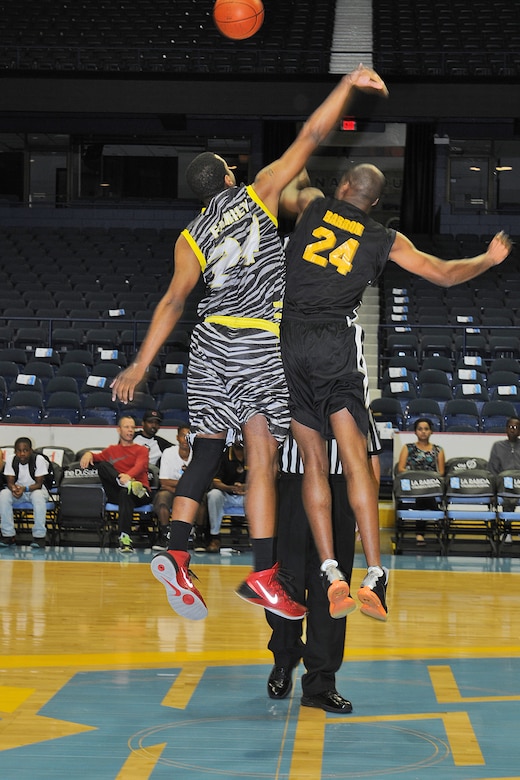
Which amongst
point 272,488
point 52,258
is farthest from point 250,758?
point 52,258

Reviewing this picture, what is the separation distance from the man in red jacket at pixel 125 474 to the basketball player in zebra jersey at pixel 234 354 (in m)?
6.00

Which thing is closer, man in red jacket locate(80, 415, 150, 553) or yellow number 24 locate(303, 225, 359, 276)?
yellow number 24 locate(303, 225, 359, 276)

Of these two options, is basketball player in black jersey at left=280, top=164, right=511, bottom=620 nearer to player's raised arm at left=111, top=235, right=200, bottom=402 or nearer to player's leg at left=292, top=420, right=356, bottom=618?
player's leg at left=292, top=420, right=356, bottom=618

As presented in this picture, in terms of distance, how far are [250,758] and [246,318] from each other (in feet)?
6.25

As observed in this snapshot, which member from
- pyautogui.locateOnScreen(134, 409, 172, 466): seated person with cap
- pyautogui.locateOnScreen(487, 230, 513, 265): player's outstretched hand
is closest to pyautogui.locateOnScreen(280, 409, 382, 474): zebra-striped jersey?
pyautogui.locateOnScreen(487, 230, 513, 265): player's outstretched hand

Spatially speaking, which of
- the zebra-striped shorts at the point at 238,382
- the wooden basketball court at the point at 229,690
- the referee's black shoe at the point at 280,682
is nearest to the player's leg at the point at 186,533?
the zebra-striped shorts at the point at 238,382

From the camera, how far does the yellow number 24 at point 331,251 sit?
4.64 metres

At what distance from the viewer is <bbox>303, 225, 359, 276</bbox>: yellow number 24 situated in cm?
464

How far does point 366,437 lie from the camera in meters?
4.74

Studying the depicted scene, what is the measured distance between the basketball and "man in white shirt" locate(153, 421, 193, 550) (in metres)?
3.88

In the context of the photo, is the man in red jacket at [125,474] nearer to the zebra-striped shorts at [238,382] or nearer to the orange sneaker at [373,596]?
the zebra-striped shorts at [238,382]

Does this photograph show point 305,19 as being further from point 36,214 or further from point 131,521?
point 131,521

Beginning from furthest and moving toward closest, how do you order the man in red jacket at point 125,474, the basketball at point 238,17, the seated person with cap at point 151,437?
the seated person with cap at point 151,437
the man in red jacket at point 125,474
the basketball at point 238,17

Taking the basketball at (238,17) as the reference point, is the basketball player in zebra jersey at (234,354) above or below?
below
